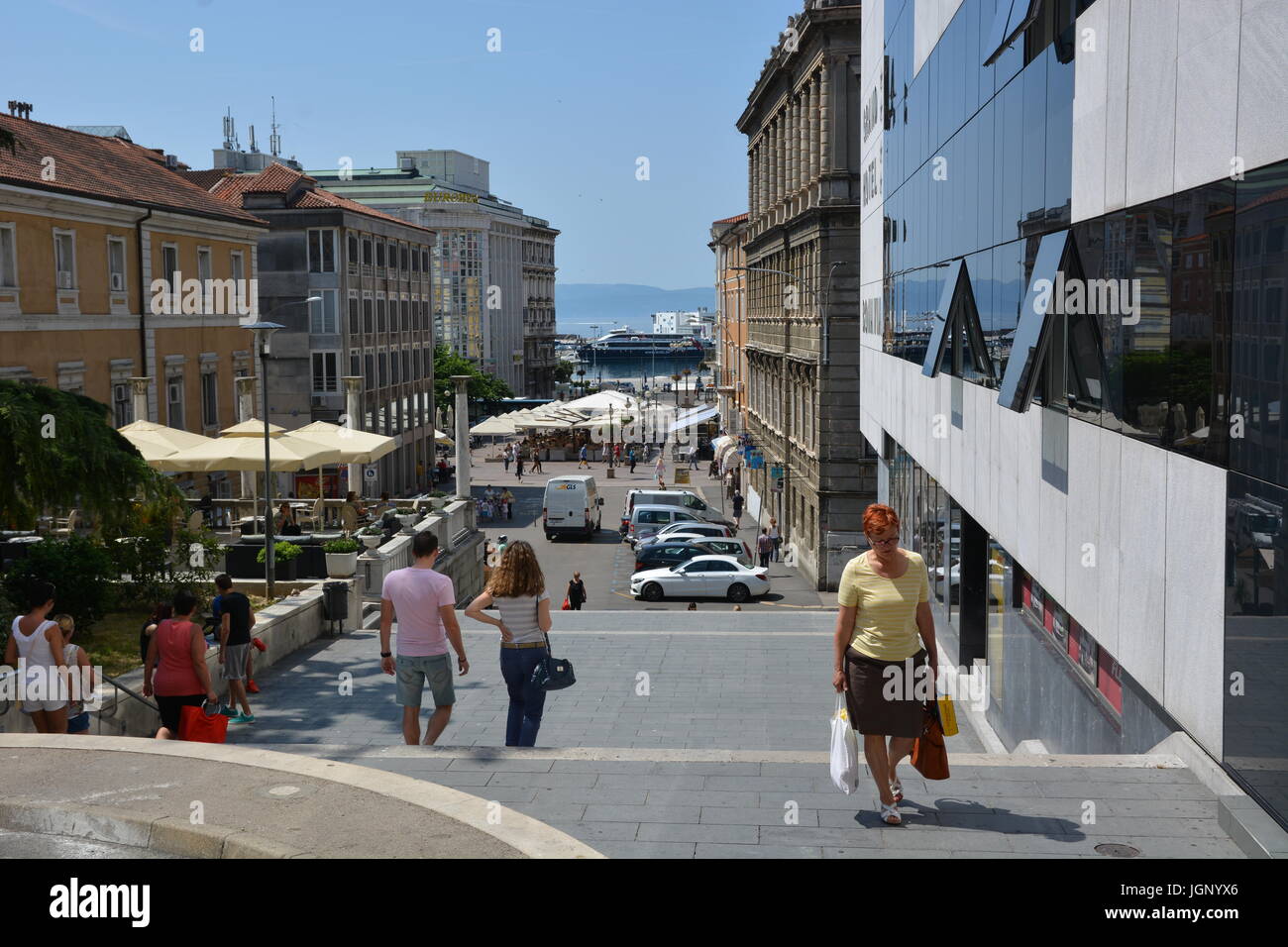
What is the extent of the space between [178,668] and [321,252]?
157 ft

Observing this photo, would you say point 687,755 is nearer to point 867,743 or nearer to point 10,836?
point 867,743

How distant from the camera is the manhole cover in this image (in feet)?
21.9

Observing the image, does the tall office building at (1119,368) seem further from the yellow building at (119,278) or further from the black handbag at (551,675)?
the yellow building at (119,278)

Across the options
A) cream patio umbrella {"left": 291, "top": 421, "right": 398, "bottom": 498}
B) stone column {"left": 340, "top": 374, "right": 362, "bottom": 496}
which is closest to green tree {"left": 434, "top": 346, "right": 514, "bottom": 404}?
stone column {"left": 340, "top": 374, "right": 362, "bottom": 496}

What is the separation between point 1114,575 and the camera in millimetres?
9406

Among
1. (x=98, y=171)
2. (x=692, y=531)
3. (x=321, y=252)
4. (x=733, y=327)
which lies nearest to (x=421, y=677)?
(x=98, y=171)

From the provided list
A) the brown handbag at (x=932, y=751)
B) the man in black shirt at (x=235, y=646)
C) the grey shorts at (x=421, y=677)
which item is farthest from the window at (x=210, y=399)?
the brown handbag at (x=932, y=751)

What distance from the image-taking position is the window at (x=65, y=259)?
99.4 ft

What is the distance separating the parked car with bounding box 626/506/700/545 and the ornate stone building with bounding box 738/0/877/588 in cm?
406

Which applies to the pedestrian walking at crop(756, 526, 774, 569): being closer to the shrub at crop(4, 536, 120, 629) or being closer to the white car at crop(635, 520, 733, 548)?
the white car at crop(635, 520, 733, 548)

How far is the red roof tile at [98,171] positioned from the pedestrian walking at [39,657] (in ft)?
69.2
